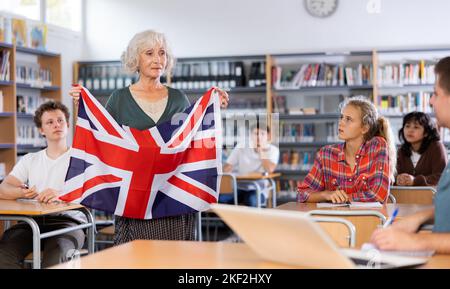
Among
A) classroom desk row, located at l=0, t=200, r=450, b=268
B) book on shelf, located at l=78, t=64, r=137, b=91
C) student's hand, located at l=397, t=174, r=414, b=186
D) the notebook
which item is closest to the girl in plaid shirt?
the notebook

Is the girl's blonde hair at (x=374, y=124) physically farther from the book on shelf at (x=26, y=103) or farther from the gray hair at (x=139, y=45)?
the book on shelf at (x=26, y=103)

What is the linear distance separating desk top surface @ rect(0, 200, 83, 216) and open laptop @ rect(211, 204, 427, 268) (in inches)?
84.2

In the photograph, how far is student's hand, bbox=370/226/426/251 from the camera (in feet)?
5.89

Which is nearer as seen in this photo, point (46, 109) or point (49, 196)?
point (49, 196)

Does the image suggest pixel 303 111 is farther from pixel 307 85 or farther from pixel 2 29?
pixel 2 29

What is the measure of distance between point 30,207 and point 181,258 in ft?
7.05

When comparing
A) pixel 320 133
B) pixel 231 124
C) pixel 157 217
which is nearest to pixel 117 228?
pixel 157 217

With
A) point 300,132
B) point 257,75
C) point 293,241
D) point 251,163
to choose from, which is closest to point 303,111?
point 300,132

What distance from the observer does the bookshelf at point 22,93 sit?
844cm

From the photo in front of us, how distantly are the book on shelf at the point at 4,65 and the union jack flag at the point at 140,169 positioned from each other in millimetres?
5191

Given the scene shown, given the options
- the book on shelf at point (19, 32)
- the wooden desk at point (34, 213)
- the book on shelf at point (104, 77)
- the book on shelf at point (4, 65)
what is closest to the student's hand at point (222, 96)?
the wooden desk at point (34, 213)

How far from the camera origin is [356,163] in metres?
3.96

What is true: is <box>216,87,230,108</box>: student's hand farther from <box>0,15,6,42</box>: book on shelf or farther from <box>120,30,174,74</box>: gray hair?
<box>0,15,6,42</box>: book on shelf
